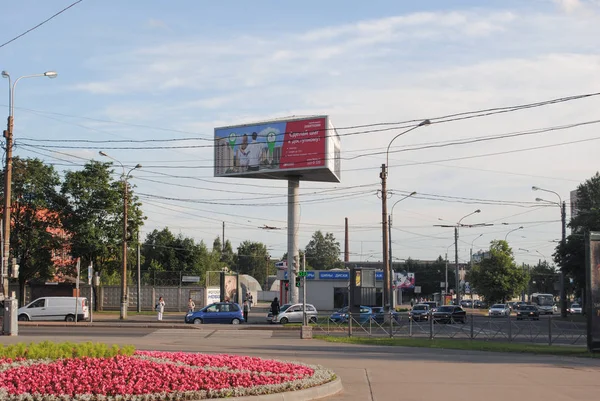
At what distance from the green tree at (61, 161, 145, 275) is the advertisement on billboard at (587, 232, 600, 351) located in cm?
4127

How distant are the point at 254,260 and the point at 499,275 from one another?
78.2m

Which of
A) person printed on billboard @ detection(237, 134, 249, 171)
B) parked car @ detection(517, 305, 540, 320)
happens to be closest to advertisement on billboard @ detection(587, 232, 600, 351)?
person printed on billboard @ detection(237, 134, 249, 171)

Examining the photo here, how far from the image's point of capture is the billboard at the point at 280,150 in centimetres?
5500

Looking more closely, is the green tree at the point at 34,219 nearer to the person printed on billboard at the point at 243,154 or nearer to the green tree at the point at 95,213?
the green tree at the point at 95,213

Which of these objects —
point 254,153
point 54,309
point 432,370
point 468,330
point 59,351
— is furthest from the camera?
point 254,153

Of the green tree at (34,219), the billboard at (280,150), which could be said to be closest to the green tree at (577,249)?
the billboard at (280,150)

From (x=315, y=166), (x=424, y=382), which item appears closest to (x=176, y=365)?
(x=424, y=382)

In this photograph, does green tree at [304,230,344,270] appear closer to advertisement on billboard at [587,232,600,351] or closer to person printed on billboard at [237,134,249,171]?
person printed on billboard at [237,134,249,171]

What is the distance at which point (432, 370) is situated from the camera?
1828cm

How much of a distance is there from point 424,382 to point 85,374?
7.41 m

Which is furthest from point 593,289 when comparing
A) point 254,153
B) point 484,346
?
point 254,153

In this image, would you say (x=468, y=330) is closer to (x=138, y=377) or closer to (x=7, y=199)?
(x=7, y=199)

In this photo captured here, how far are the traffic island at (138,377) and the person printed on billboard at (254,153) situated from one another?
42.3 meters

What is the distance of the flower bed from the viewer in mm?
11344
